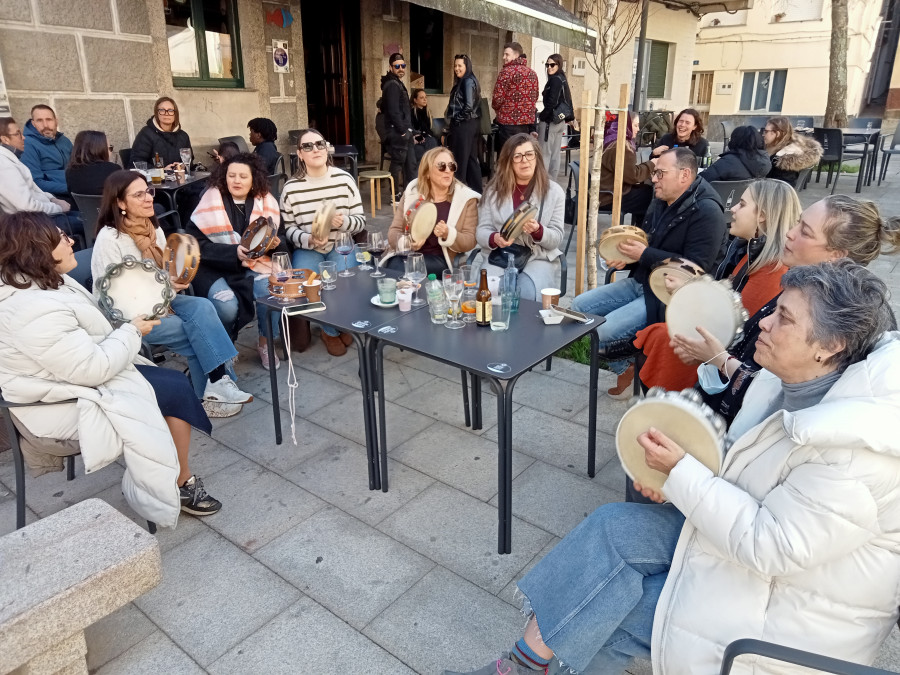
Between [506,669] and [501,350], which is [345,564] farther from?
[501,350]

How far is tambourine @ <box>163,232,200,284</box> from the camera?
9.28 feet

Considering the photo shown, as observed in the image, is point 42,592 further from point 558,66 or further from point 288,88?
point 558,66

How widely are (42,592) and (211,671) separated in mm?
519

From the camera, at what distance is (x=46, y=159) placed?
4902 millimetres

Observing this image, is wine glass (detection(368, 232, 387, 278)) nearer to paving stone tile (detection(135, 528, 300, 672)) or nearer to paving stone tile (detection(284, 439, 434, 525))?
paving stone tile (detection(284, 439, 434, 525))

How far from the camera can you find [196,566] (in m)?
2.17

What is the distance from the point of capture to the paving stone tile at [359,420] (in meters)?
3.02

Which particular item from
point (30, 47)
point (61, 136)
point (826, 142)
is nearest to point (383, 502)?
point (61, 136)

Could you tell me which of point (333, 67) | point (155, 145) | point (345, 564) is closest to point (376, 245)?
point (345, 564)

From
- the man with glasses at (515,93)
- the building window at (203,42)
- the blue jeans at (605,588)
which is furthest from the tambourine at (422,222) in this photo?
the building window at (203,42)

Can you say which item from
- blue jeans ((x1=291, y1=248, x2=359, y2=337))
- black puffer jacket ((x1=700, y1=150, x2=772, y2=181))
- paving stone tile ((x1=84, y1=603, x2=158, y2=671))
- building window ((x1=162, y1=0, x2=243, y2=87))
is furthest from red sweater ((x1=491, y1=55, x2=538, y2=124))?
paving stone tile ((x1=84, y1=603, x2=158, y2=671))

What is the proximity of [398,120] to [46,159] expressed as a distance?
12.6 ft

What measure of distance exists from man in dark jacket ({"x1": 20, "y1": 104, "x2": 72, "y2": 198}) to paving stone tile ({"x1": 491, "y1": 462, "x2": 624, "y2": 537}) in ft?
14.8

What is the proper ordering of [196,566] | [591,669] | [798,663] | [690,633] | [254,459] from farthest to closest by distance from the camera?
[254,459], [196,566], [591,669], [690,633], [798,663]
